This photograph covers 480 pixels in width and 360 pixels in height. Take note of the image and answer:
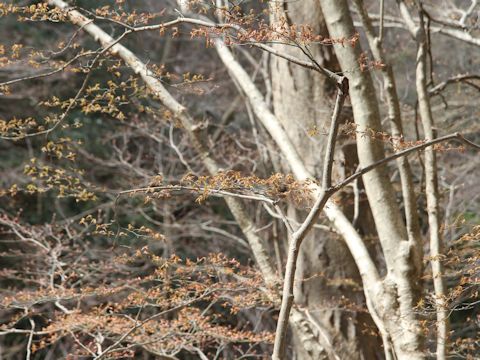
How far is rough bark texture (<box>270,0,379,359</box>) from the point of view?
4.13m

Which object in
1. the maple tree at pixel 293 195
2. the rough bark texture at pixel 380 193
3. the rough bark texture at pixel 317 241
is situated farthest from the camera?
the rough bark texture at pixel 317 241

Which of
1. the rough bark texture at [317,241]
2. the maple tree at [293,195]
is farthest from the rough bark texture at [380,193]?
the rough bark texture at [317,241]

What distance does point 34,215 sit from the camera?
760 cm

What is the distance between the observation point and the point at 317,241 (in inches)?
170

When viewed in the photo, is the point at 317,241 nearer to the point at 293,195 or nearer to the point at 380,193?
the point at 380,193

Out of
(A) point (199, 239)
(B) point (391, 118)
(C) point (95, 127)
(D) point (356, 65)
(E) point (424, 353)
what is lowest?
(E) point (424, 353)

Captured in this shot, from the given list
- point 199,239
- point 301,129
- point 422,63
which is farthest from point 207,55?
point 422,63

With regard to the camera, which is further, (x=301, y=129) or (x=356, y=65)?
(x=301, y=129)

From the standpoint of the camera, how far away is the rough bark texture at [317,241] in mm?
4133

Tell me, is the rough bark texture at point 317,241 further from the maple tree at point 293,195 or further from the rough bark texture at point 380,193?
the rough bark texture at point 380,193

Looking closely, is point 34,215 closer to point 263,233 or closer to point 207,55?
point 263,233

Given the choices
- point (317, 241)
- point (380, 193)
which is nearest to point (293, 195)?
point (380, 193)

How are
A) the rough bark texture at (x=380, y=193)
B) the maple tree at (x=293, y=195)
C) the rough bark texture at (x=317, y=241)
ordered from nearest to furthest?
1. the maple tree at (x=293, y=195)
2. the rough bark texture at (x=380, y=193)
3. the rough bark texture at (x=317, y=241)

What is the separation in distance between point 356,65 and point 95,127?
5.66 metres
